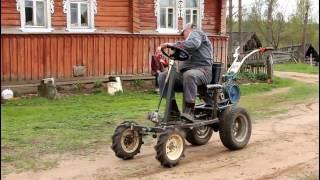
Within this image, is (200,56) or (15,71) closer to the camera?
(200,56)

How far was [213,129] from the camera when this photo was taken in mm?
8438

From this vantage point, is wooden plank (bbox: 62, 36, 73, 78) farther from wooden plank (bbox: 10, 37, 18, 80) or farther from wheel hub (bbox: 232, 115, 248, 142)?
wheel hub (bbox: 232, 115, 248, 142)

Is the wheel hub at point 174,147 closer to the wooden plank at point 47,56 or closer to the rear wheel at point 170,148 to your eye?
the rear wheel at point 170,148

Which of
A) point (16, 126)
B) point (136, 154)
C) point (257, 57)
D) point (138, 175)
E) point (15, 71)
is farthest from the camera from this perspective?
point (257, 57)

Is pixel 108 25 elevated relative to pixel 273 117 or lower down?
elevated

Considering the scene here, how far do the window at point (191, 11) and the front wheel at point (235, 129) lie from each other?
37.4 ft

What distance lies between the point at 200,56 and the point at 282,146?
1904 millimetres

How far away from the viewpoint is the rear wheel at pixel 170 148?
269 inches

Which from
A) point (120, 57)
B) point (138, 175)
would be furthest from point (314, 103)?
point (138, 175)

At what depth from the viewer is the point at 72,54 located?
17.0m

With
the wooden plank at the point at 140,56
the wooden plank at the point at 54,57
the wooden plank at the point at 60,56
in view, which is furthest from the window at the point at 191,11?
the wooden plank at the point at 54,57

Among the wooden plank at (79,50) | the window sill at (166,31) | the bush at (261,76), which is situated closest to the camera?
the wooden plank at (79,50)

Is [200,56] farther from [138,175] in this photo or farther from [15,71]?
[15,71]

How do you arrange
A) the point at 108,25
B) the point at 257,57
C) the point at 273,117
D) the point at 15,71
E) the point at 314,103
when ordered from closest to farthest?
the point at 273,117 → the point at 314,103 → the point at 15,71 → the point at 108,25 → the point at 257,57
